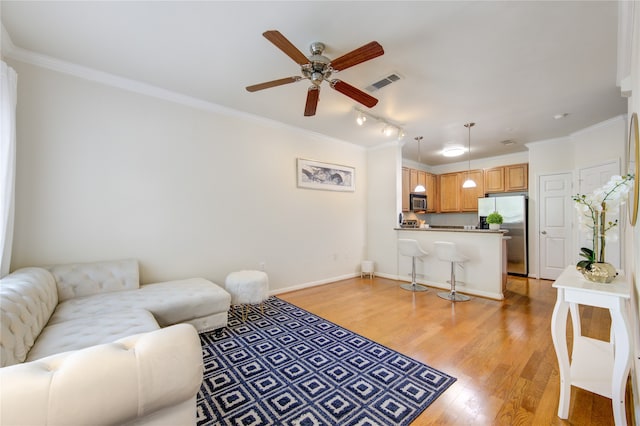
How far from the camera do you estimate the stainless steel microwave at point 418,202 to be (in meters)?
5.92

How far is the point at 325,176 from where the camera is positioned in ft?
15.6

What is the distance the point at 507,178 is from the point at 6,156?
7.70 m

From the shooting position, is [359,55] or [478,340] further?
[478,340]

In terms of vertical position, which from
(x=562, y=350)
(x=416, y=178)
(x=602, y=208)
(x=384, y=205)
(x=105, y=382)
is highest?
(x=416, y=178)

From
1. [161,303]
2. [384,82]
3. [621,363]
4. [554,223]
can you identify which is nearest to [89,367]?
[161,303]

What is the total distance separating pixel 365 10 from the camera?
188 cm

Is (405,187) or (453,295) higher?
(405,187)

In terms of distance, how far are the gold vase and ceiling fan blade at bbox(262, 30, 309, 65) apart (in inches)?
97.8

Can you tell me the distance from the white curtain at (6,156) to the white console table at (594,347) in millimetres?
3965

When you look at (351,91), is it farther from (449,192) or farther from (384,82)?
(449,192)

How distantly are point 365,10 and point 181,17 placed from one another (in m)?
1.41

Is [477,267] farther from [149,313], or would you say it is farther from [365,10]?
[149,313]

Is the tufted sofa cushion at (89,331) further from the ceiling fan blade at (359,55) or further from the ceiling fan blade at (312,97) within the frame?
the ceiling fan blade at (359,55)

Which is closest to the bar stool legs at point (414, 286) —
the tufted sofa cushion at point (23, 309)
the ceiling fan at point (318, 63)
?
the ceiling fan at point (318, 63)
